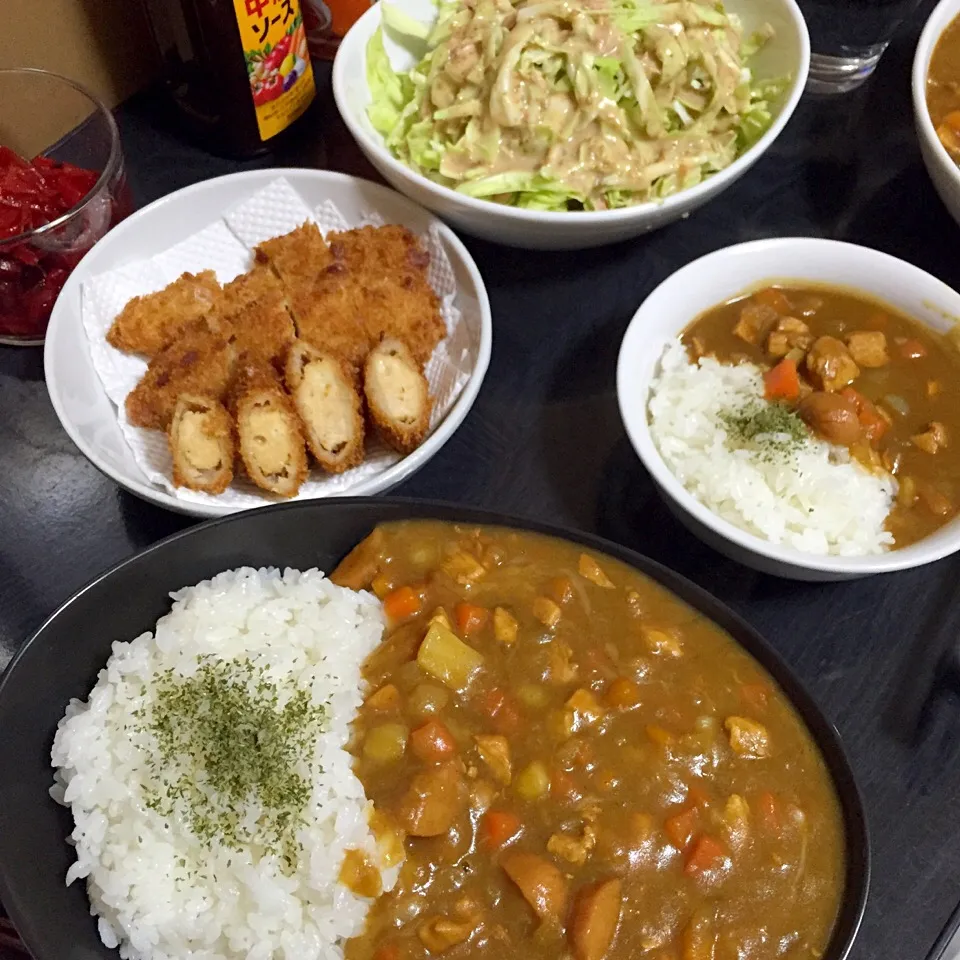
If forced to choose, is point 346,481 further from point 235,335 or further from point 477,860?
point 477,860

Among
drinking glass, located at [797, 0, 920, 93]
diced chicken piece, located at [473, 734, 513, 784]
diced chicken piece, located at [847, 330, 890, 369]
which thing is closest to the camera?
diced chicken piece, located at [473, 734, 513, 784]

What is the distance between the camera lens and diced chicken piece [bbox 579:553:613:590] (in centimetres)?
176

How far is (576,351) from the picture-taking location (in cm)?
231

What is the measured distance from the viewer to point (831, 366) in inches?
78.3

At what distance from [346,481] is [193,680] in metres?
0.55

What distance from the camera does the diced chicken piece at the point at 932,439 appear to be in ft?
6.32

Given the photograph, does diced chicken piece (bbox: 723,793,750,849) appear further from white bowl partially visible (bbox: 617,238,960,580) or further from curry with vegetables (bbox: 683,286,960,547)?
curry with vegetables (bbox: 683,286,960,547)

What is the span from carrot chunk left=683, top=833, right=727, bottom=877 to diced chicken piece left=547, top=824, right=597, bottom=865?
0.16 metres

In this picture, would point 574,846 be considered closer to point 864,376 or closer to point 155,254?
point 864,376

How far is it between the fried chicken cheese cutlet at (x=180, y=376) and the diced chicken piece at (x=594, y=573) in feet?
3.09

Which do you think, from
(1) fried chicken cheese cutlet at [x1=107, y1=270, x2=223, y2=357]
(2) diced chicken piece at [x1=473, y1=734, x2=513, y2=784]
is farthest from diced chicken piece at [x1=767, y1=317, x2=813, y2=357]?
(1) fried chicken cheese cutlet at [x1=107, y1=270, x2=223, y2=357]

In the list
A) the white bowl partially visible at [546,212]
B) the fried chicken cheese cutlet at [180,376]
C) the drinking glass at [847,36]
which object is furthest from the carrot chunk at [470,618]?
the drinking glass at [847,36]

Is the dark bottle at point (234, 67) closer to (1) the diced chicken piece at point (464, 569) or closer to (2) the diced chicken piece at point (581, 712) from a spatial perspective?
(1) the diced chicken piece at point (464, 569)

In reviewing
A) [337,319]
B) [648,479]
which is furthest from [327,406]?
[648,479]
